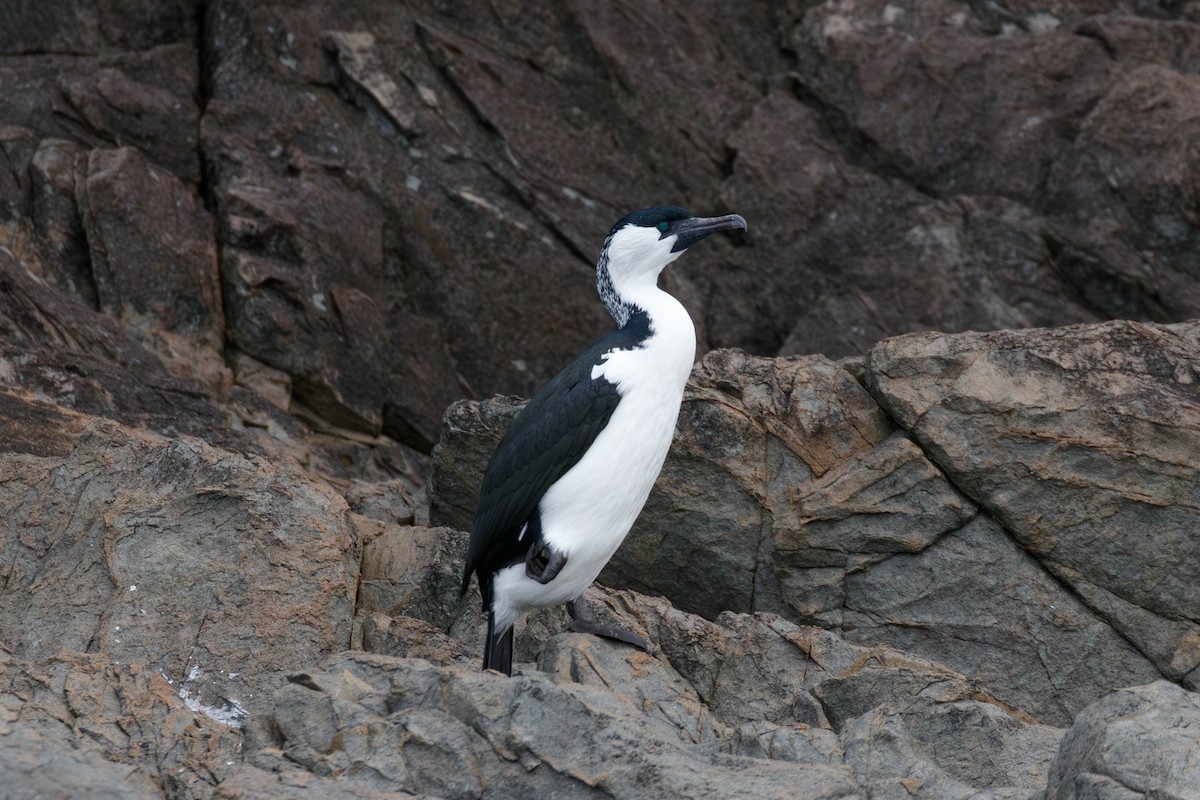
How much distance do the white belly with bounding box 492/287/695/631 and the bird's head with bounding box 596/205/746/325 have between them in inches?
24.6

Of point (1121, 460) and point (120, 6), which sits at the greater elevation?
point (120, 6)

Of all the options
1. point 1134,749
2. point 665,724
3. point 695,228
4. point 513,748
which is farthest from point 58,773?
Result: point 695,228

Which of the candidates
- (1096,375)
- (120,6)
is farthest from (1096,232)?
(120,6)

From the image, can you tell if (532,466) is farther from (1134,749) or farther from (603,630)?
(1134,749)

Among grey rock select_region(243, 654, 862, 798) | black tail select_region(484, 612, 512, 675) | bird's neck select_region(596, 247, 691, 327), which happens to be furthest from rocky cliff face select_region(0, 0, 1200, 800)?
bird's neck select_region(596, 247, 691, 327)

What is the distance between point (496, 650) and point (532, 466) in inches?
34.7

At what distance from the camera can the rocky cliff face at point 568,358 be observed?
558cm

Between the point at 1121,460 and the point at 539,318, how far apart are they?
184 inches

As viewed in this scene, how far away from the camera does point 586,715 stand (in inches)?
209

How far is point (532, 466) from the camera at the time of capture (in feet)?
23.7

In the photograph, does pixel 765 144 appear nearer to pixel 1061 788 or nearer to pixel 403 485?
pixel 403 485

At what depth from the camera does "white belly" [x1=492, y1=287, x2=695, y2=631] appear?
7.12 meters

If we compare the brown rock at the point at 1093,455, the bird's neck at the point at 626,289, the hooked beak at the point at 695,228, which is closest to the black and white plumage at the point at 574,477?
the bird's neck at the point at 626,289

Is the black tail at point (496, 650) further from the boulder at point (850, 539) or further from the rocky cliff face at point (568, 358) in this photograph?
the boulder at point (850, 539)
